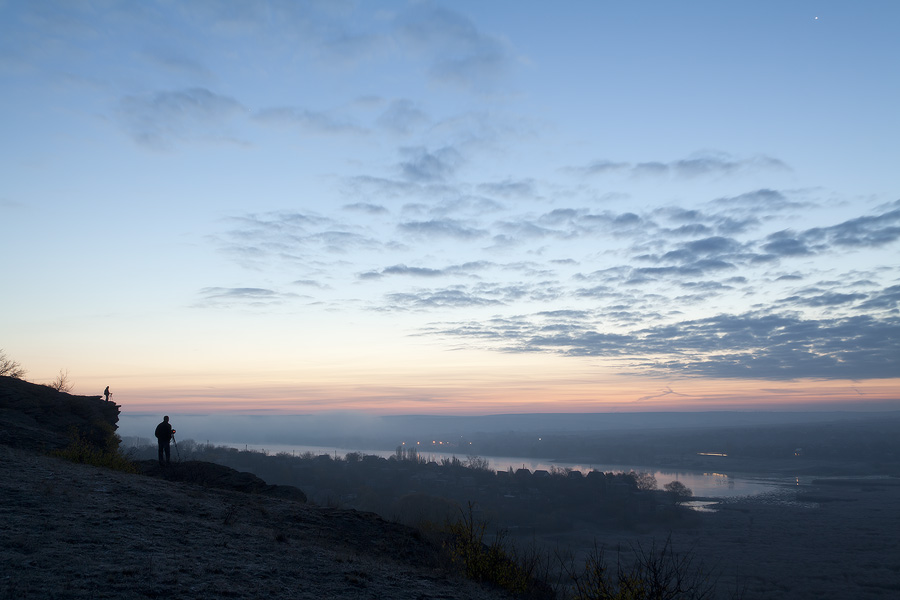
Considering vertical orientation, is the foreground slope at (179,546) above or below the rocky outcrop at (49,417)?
below

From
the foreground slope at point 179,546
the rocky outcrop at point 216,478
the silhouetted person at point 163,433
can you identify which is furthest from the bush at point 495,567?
the silhouetted person at point 163,433

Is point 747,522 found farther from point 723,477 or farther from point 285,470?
point 723,477

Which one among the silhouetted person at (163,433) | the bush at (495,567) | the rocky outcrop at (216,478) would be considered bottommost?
the bush at (495,567)

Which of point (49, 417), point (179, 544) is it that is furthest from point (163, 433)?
point (179, 544)

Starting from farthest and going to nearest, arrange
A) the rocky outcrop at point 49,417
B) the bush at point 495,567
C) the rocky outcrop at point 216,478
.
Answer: the rocky outcrop at point 216,478
the rocky outcrop at point 49,417
the bush at point 495,567

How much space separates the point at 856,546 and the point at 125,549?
29591 millimetres

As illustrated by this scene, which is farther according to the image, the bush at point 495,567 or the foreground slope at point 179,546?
the bush at point 495,567

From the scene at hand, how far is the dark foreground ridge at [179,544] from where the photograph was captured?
21.4ft

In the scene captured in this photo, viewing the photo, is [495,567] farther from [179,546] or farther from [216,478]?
[216,478]

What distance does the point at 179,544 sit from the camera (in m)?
8.49

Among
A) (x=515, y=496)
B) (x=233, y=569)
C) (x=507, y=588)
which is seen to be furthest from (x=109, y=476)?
(x=515, y=496)

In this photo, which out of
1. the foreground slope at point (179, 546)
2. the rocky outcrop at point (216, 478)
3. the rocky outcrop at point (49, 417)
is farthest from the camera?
the rocky outcrop at point (216, 478)

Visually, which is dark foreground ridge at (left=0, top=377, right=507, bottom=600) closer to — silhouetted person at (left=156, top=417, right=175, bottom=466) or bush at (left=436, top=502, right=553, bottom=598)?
bush at (left=436, top=502, right=553, bottom=598)

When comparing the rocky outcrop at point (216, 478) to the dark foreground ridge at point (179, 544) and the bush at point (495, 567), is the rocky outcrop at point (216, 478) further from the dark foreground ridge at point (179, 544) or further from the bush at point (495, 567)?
the bush at point (495, 567)
